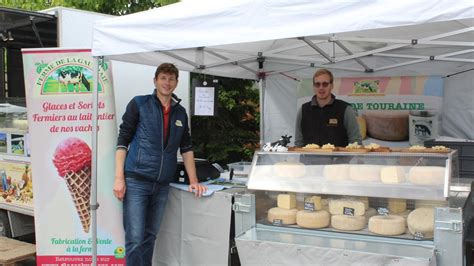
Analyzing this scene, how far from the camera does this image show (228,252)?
2.95 meters

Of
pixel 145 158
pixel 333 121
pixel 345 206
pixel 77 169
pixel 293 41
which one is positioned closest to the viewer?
pixel 345 206

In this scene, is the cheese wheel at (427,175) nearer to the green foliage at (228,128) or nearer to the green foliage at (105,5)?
the green foliage at (228,128)

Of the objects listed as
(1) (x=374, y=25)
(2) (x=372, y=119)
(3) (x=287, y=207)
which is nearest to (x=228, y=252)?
(3) (x=287, y=207)

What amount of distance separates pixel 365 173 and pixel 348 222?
0.28 meters

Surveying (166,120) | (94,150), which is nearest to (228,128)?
(166,120)

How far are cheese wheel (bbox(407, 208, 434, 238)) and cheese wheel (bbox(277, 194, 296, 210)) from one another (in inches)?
24.5

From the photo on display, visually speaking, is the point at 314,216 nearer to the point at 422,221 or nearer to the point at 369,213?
the point at 369,213

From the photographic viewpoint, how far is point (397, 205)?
232 cm

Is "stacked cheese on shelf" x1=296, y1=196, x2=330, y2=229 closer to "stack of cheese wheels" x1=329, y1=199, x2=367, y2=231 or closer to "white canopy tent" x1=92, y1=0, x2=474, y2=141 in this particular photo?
"stack of cheese wheels" x1=329, y1=199, x2=367, y2=231

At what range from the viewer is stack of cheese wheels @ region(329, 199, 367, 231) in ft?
7.79

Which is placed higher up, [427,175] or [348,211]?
[427,175]

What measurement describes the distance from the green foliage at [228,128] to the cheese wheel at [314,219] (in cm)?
436

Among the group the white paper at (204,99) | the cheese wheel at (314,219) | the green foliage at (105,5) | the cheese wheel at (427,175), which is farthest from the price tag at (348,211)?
the green foliage at (105,5)

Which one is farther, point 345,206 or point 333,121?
point 333,121
